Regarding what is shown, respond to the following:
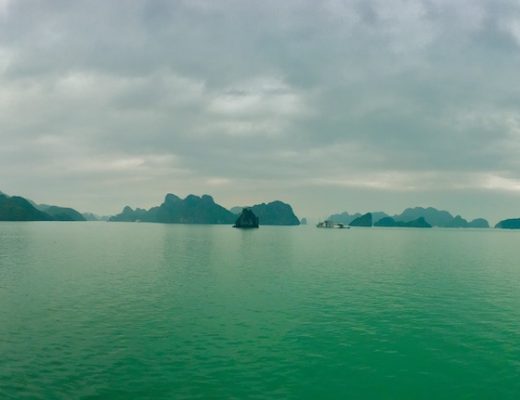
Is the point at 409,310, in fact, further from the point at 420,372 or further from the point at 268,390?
the point at 268,390

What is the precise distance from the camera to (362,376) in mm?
33281

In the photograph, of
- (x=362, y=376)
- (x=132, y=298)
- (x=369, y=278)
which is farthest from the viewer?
(x=369, y=278)

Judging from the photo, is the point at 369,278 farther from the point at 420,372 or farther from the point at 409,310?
the point at 420,372

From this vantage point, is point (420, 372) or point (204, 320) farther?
point (204, 320)

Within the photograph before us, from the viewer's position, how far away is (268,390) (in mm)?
29891

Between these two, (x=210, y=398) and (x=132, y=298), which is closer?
(x=210, y=398)

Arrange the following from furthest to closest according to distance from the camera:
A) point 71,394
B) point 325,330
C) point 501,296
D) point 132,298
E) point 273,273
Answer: point 273,273
point 501,296
point 132,298
point 325,330
point 71,394

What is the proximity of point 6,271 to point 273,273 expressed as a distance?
5836 centimetres

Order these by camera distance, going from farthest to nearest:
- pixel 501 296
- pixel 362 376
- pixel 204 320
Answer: pixel 501 296, pixel 204 320, pixel 362 376

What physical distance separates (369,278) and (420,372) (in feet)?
169

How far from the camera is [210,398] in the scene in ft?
93.8

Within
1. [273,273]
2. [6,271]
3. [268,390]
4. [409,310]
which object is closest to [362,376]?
[268,390]

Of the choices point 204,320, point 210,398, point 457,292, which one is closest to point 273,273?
point 457,292

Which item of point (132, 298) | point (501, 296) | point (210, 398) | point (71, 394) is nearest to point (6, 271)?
point (132, 298)
